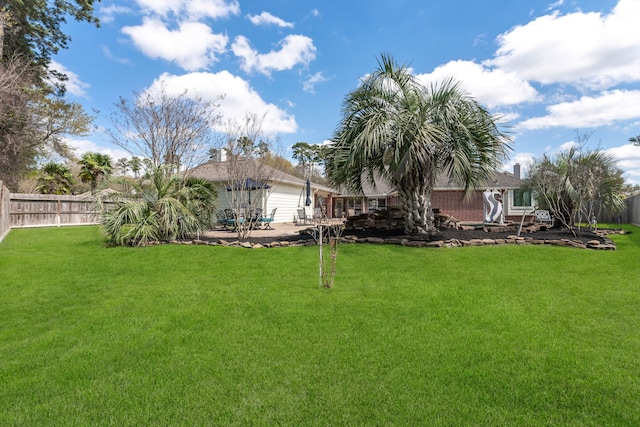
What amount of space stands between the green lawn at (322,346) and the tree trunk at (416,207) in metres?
2.86

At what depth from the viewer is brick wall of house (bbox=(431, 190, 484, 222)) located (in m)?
22.3

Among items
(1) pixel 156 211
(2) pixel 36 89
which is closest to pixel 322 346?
(1) pixel 156 211

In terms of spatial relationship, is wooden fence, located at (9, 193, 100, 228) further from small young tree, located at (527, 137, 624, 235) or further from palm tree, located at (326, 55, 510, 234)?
small young tree, located at (527, 137, 624, 235)

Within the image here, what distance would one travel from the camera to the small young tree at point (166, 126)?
1197cm

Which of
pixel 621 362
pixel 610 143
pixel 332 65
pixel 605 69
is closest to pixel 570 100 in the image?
pixel 605 69

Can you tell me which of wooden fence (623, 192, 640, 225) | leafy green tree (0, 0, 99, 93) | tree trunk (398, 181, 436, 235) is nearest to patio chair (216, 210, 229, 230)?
tree trunk (398, 181, 436, 235)

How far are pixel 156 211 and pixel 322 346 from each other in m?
7.63

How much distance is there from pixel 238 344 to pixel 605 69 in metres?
17.2

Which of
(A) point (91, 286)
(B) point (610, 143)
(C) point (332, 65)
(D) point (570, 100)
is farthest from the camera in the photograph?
(D) point (570, 100)

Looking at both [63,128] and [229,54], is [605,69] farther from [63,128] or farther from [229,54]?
[63,128]

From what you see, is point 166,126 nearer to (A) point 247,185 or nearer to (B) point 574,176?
(A) point 247,185

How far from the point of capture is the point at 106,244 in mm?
8922

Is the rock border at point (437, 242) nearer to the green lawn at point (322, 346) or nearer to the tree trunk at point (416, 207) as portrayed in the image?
the tree trunk at point (416, 207)

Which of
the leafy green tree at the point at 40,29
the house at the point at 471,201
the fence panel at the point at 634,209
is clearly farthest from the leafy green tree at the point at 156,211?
the fence panel at the point at 634,209
